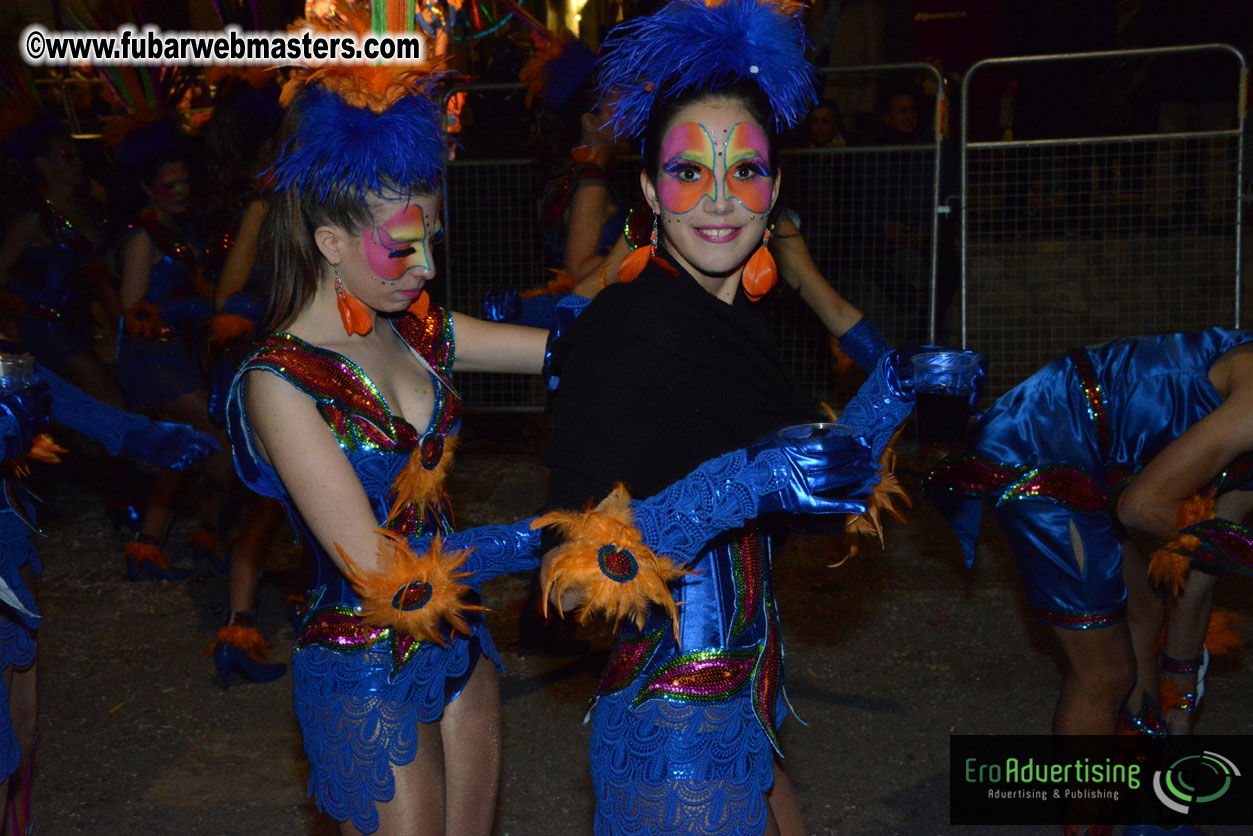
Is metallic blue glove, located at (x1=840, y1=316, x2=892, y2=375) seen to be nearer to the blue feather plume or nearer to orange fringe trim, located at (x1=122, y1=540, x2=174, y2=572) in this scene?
the blue feather plume

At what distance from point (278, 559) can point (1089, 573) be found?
4357mm

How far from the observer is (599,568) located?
1847mm

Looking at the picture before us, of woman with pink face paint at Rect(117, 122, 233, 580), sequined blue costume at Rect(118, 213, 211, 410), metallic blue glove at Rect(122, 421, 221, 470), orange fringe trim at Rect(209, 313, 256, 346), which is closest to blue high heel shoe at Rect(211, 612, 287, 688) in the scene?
woman with pink face paint at Rect(117, 122, 233, 580)

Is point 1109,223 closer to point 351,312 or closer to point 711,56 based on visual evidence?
point 711,56

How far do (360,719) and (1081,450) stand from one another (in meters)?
2.15

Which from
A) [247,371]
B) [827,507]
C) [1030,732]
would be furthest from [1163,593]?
[247,371]

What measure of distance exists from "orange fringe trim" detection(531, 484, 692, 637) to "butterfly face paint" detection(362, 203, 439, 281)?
746mm

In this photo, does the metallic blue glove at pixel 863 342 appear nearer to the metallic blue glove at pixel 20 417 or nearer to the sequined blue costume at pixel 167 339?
the metallic blue glove at pixel 20 417

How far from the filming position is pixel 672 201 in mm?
2174

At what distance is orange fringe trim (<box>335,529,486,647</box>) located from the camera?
2.10 meters

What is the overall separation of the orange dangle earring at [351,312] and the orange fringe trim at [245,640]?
2752 millimetres

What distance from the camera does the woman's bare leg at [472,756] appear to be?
98.3 inches

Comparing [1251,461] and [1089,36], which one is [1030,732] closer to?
[1251,461]

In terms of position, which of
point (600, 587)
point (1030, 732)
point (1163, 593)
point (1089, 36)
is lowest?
point (1030, 732)
